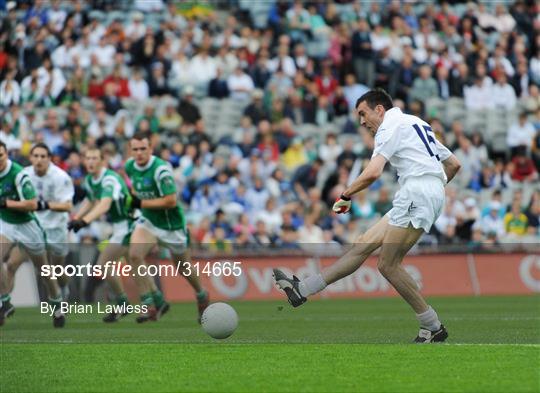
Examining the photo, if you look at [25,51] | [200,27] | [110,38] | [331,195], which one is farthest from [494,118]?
[25,51]

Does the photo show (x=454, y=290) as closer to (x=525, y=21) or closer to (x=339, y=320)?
(x=339, y=320)

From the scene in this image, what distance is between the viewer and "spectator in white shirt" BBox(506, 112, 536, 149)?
A: 28547 millimetres

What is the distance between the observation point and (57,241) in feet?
60.2

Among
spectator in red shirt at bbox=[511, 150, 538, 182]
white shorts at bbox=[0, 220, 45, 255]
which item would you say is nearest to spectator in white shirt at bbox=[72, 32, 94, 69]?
spectator in red shirt at bbox=[511, 150, 538, 182]

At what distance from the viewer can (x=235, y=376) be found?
1005cm

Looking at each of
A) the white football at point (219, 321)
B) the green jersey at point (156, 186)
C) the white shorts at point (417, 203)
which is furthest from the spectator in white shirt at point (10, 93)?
the white shorts at point (417, 203)

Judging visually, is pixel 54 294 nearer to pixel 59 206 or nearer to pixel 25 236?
pixel 25 236

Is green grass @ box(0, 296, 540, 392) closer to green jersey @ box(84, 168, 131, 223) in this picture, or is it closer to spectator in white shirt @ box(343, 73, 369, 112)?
green jersey @ box(84, 168, 131, 223)

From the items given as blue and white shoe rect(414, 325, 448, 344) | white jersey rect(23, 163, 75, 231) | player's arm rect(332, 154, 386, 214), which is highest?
player's arm rect(332, 154, 386, 214)

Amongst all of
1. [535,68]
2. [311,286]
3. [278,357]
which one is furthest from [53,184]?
[535,68]

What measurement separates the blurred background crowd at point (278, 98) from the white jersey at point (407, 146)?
12163 mm

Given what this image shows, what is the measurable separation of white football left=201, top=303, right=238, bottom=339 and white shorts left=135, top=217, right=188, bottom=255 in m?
4.01

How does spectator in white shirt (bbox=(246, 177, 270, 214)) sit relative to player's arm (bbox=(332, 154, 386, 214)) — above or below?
below

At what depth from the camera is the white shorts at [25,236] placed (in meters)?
16.8
